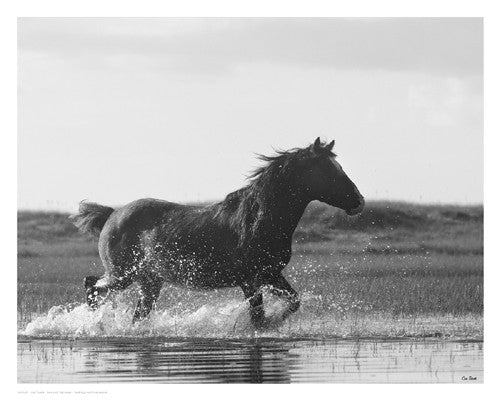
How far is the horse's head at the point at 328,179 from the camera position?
1137 centimetres

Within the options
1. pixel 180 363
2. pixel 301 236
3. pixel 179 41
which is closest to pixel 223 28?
pixel 179 41

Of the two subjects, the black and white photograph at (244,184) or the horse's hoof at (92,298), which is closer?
the black and white photograph at (244,184)

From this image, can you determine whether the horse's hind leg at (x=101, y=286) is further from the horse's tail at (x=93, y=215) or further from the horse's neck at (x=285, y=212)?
the horse's neck at (x=285, y=212)

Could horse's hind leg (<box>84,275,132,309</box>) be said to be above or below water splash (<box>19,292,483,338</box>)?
above

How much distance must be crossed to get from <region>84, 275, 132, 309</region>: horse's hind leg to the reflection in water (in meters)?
1.31

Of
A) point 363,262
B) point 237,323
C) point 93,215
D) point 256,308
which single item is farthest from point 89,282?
point 363,262

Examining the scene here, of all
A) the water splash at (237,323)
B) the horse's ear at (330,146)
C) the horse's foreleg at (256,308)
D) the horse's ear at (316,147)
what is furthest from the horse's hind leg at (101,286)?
the horse's ear at (330,146)

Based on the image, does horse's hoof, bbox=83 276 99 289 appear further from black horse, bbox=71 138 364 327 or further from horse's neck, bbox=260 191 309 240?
horse's neck, bbox=260 191 309 240

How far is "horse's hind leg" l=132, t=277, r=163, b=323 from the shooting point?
40.3 ft

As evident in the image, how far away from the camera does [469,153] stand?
13.4 m

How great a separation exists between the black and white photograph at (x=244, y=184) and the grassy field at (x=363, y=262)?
77 mm

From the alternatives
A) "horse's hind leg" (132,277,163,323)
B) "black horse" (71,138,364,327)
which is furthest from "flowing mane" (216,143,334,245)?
"horse's hind leg" (132,277,163,323)

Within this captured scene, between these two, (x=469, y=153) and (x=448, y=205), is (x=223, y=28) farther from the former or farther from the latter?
(x=448, y=205)
